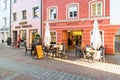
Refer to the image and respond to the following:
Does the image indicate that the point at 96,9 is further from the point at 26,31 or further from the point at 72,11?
the point at 26,31

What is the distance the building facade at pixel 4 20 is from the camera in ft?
101

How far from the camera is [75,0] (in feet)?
64.6

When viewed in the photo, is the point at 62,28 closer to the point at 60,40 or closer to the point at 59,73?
the point at 60,40

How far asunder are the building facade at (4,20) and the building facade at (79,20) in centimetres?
1039

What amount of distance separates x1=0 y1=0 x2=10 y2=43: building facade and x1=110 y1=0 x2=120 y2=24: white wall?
62.3 feet

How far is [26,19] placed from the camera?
26.3 meters

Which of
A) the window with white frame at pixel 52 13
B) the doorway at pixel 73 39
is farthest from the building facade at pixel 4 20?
the doorway at pixel 73 39

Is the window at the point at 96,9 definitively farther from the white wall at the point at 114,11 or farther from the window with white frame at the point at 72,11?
the window with white frame at the point at 72,11

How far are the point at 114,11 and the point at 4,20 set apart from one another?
21.4 meters

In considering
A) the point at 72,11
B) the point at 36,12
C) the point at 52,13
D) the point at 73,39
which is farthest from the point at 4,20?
the point at 72,11

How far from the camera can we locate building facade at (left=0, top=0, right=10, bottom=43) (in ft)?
101

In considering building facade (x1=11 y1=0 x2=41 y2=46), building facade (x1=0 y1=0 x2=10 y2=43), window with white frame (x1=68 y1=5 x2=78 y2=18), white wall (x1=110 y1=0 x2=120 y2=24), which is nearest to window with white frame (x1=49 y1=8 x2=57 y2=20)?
building facade (x1=11 y1=0 x2=41 y2=46)

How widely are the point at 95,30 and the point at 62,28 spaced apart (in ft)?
25.5

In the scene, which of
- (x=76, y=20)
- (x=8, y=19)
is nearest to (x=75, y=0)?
(x=76, y=20)
